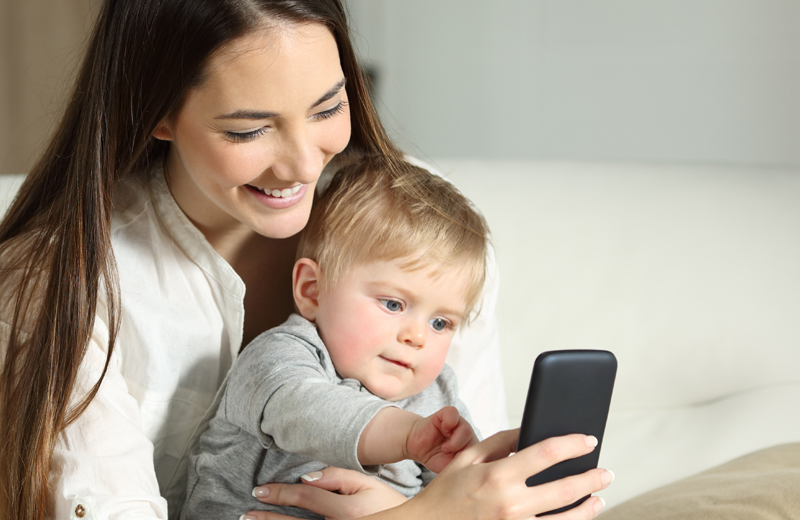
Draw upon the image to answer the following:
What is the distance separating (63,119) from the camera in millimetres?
Answer: 1000

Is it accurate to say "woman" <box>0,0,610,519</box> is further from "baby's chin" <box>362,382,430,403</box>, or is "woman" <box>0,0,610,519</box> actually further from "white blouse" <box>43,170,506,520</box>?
"baby's chin" <box>362,382,430,403</box>

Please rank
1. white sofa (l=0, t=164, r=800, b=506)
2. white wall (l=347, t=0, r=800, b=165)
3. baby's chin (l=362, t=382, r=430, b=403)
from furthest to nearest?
white wall (l=347, t=0, r=800, b=165), white sofa (l=0, t=164, r=800, b=506), baby's chin (l=362, t=382, r=430, b=403)

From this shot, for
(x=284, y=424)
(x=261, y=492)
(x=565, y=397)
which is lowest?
(x=261, y=492)

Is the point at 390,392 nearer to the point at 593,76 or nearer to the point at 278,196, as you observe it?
the point at 278,196

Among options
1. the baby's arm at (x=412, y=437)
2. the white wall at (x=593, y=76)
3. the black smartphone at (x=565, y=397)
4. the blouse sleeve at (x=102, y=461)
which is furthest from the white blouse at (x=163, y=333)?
the white wall at (x=593, y=76)

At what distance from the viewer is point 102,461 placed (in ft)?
2.93

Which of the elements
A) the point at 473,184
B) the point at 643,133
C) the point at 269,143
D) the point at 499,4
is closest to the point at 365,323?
the point at 269,143

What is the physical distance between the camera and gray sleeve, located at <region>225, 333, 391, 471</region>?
0.75 m

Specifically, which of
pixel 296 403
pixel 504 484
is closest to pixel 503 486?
pixel 504 484

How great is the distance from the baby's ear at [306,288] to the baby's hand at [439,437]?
1.00ft

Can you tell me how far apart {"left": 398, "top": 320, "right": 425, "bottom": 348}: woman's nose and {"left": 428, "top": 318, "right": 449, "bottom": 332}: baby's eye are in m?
0.04

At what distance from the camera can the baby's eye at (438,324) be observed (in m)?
0.98

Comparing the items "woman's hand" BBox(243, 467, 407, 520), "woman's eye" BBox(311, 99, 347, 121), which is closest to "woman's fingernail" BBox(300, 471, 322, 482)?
"woman's hand" BBox(243, 467, 407, 520)

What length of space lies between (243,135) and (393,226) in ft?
0.73
